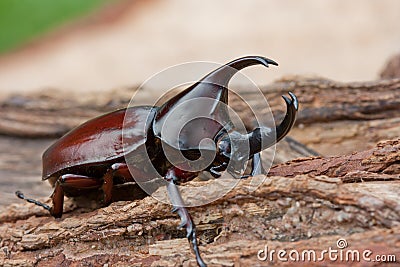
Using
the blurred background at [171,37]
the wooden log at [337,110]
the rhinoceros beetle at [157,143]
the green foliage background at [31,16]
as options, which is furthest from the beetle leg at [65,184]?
the green foliage background at [31,16]

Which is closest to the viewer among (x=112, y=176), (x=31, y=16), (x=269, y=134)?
(x=269, y=134)

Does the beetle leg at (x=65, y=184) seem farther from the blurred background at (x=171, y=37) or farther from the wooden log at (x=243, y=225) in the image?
the blurred background at (x=171, y=37)

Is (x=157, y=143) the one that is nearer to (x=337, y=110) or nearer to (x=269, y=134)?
(x=269, y=134)

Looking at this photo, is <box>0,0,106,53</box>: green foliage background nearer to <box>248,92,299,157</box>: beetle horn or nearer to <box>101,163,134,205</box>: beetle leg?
<box>101,163,134,205</box>: beetle leg

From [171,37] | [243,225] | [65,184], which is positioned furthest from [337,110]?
[171,37]

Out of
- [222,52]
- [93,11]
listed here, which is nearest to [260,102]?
[222,52]
